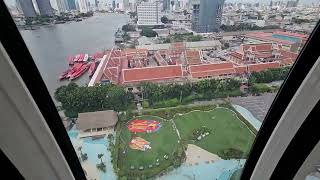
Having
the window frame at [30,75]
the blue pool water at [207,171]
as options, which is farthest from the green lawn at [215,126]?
the window frame at [30,75]

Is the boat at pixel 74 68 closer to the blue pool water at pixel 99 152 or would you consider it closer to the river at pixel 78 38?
the river at pixel 78 38

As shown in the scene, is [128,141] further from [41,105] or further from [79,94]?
[41,105]

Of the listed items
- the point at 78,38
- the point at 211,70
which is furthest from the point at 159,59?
the point at 78,38

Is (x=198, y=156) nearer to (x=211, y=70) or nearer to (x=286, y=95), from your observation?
(x=211, y=70)

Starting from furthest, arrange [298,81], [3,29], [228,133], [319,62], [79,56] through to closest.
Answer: [228,133] < [79,56] < [298,81] < [319,62] < [3,29]

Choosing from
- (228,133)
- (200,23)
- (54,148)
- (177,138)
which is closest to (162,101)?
(177,138)
